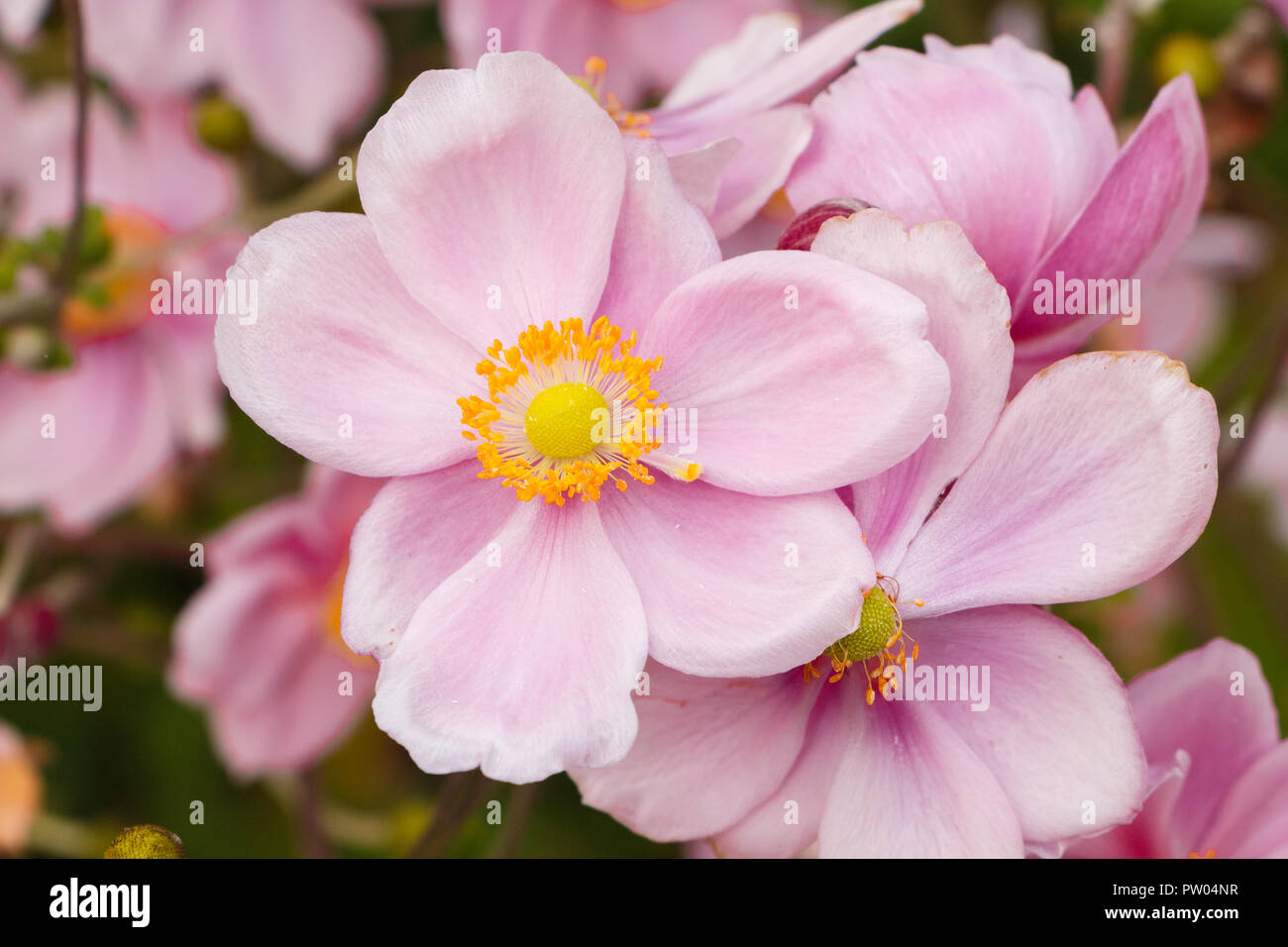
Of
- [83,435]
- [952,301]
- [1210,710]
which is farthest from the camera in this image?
[83,435]

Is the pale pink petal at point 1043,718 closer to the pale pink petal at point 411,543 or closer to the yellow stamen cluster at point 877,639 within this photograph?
the yellow stamen cluster at point 877,639

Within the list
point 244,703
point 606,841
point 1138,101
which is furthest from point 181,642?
point 1138,101

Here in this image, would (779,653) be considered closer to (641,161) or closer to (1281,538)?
(641,161)

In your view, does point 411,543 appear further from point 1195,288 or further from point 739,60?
point 1195,288

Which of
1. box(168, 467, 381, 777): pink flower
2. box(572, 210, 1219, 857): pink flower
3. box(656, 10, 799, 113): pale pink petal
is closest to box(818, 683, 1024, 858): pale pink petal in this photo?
box(572, 210, 1219, 857): pink flower

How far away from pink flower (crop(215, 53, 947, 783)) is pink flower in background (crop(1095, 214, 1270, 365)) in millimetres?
532

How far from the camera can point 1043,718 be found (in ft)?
1.79

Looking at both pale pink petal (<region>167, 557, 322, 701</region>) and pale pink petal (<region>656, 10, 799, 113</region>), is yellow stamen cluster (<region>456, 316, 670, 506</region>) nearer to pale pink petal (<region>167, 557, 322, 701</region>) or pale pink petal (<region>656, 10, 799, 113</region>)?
pale pink petal (<region>656, 10, 799, 113</region>)

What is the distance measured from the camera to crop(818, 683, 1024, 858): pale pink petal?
534 mm

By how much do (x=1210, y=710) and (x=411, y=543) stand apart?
0.38 meters

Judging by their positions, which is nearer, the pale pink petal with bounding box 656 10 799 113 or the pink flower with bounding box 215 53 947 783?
the pink flower with bounding box 215 53 947 783

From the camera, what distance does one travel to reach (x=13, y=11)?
90cm

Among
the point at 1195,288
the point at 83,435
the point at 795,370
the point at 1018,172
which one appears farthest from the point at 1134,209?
the point at 83,435
